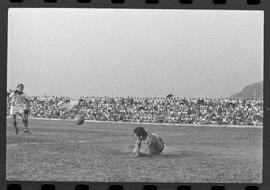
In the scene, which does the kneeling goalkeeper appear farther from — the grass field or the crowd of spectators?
the crowd of spectators

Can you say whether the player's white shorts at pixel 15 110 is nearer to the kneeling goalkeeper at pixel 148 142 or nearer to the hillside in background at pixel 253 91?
the kneeling goalkeeper at pixel 148 142

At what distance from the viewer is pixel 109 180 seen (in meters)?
7.94

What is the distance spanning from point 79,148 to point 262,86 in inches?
109

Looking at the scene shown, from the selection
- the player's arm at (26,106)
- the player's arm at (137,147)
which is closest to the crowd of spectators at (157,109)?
the player's arm at (26,106)

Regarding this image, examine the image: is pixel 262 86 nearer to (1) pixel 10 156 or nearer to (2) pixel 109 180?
(2) pixel 109 180

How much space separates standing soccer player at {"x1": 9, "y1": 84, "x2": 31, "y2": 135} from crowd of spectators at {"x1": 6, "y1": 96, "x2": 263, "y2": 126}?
0.34 ft

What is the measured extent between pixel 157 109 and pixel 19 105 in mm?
2090

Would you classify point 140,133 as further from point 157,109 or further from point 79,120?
point 79,120

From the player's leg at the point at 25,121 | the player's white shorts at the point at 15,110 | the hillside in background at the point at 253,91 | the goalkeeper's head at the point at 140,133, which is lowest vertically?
the goalkeeper's head at the point at 140,133

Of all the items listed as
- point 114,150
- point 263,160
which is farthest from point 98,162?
point 263,160

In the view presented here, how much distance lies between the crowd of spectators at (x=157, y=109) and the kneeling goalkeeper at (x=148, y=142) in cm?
39

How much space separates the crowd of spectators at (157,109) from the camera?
870cm

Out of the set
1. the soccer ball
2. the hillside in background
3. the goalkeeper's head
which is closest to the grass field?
the soccer ball

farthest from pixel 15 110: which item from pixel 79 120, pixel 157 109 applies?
pixel 157 109
